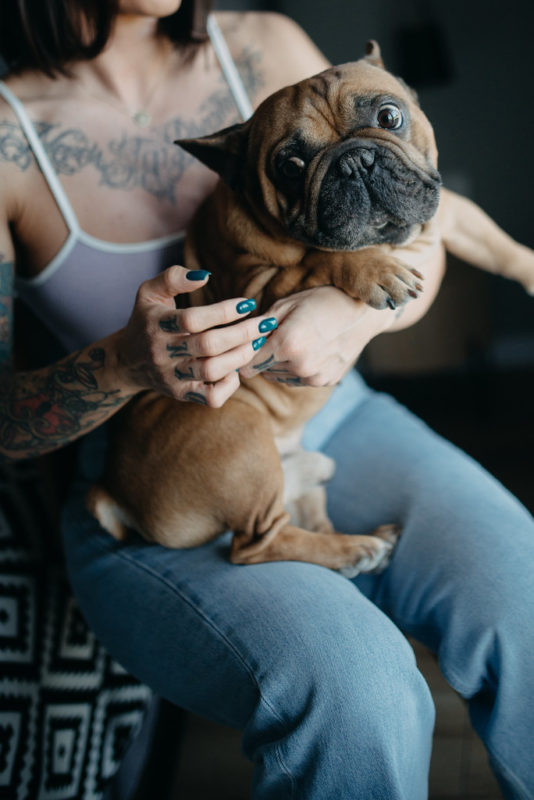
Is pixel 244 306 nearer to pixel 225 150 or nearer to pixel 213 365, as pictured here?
pixel 213 365

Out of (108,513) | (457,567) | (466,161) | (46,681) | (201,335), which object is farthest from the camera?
(466,161)

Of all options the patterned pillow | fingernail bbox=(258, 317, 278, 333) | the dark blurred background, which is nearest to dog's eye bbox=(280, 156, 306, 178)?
fingernail bbox=(258, 317, 278, 333)

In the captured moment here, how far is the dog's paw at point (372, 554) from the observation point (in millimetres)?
1153

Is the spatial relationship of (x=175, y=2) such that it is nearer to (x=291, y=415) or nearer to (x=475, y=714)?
(x=291, y=415)

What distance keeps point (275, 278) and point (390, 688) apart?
27.5 inches

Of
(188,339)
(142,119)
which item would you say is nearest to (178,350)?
(188,339)

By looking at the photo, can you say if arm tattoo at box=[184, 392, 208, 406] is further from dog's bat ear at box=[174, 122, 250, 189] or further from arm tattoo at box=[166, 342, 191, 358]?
dog's bat ear at box=[174, 122, 250, 189]

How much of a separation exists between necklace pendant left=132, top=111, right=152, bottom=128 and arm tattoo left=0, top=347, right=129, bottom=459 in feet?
1.84

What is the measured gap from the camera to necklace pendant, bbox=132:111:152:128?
1.33 metres

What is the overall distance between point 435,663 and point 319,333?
1221mm

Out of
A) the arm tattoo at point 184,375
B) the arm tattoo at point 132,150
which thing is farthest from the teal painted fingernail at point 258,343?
the arm tattoo at point 132,150

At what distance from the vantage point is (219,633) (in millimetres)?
990

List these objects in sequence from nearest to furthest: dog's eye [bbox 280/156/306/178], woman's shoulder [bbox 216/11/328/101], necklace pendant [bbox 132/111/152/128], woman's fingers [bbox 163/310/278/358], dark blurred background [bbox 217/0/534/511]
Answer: woman's fingers [bbox 163/310/278/358] → dog's eye [bbox 280/156/306/178] → necklace pendant [bbox 132/111/152/128] → woman's shoulder [bbox 216/11/328/101] → dark blurred background [bbox 217/0/534/511]

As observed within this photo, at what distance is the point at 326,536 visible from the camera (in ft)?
3.92
